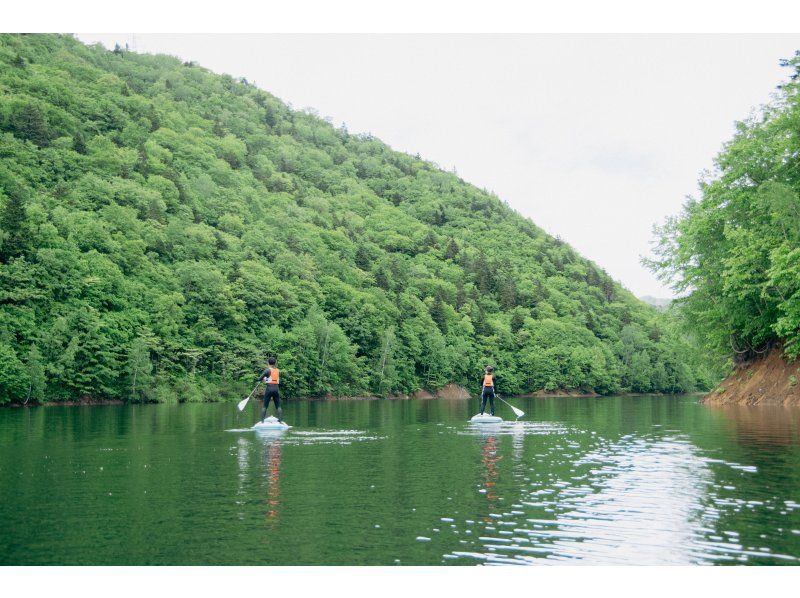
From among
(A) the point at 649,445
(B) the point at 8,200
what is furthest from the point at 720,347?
(B) the point at 8,200

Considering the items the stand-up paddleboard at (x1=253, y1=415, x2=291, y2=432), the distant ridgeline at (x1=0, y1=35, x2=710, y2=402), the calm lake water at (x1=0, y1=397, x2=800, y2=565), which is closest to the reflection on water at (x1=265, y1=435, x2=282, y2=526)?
the calm lake water at (x1=0, y1=397, x2=800, y2=565)

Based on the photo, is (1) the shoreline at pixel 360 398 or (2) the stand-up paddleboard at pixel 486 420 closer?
(2) the stand-up paddleboard at pixel 486 420

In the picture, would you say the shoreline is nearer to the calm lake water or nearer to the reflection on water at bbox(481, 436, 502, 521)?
the calm lake water

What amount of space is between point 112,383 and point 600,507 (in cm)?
8336

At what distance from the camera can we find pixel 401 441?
3186 cm

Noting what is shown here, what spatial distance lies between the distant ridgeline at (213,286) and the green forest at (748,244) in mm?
5540

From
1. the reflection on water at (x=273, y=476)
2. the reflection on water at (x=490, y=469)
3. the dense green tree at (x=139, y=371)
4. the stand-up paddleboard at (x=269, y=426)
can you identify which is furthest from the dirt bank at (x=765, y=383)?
the dense green tree at (x=139, y=371)

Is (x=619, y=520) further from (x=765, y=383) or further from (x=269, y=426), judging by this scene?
(x=765, y=383)

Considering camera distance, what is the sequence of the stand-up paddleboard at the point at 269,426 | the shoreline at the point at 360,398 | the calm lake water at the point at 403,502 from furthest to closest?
the shoreline at the point at 360,398 → the stand-up paddleboard at the point at 269,426 → the calm lake water at the point at 403,502

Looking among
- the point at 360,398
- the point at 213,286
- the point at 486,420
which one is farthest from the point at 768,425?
the point at 213,286

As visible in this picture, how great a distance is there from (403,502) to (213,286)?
10651cm

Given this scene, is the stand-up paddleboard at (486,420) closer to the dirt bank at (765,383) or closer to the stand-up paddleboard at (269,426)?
the stand-up paddleboard at (269,426)

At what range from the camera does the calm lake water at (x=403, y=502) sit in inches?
486

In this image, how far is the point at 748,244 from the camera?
52.0 meters
